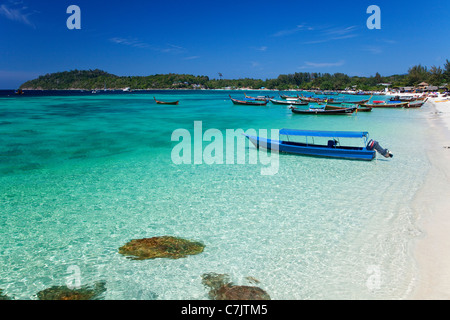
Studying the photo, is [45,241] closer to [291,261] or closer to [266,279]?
[266,279]

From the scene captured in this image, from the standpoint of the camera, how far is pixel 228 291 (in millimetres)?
5438

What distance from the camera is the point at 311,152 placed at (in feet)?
49.9

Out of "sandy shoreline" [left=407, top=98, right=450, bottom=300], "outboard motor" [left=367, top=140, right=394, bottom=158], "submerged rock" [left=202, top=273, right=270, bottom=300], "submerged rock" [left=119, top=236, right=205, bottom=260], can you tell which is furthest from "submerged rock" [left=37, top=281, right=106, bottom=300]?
"outboard motor" [left=367, top=140, right=394, bottom=158]

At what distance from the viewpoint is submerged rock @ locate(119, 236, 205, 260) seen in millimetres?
6598

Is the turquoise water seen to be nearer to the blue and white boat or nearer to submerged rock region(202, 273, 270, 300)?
submerged rock region(202, 273, 270, 300)

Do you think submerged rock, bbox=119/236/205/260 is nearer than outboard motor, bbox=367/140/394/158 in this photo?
Yes

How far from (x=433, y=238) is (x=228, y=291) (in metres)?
5.12

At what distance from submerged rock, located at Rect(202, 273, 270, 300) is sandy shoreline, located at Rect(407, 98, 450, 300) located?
8.55 ft

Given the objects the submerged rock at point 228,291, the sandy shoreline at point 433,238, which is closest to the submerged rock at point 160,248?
the submerged rock at point 228,291

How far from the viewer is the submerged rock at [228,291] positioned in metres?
5.29

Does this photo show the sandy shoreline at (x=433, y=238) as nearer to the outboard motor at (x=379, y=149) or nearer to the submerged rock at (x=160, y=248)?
the outboard motor at (x=379, y=149)

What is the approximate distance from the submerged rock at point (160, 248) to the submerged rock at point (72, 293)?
110 cm

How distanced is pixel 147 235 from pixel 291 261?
359 centimetres
